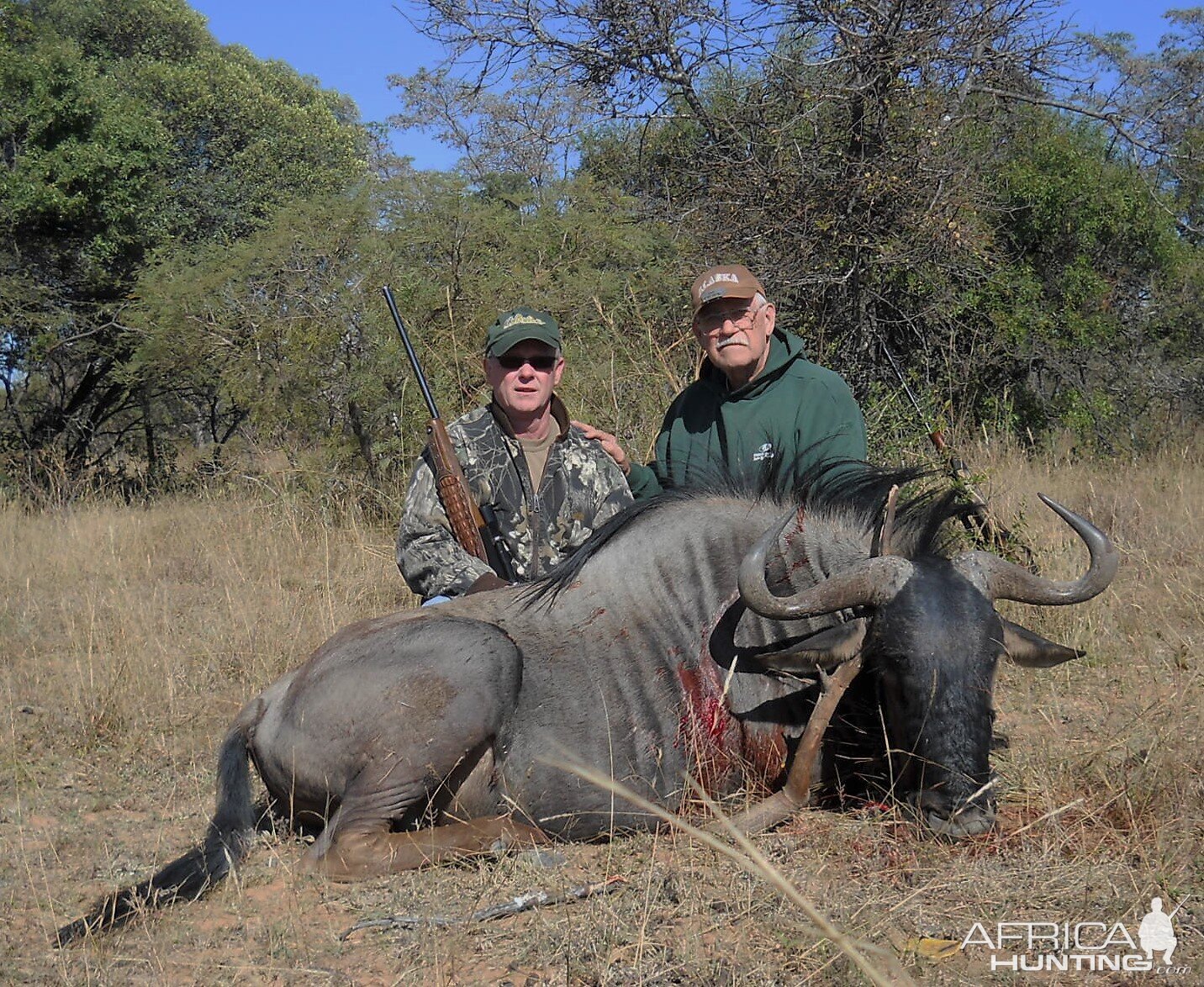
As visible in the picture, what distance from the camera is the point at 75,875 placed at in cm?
349

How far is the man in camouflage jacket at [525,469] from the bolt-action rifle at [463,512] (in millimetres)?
33

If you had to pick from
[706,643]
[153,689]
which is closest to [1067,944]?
[706,643]

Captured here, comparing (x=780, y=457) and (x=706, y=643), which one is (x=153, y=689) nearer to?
(x=706, y=643)

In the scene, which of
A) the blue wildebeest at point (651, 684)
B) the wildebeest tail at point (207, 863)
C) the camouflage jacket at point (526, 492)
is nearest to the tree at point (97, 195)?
the camouflage jacket at point (526, 492)

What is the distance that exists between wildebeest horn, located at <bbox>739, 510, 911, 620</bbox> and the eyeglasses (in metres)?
1.41

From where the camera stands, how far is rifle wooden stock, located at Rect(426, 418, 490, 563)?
4.54m

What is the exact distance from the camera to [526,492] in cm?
479

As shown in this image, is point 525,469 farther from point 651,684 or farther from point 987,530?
point 987,530

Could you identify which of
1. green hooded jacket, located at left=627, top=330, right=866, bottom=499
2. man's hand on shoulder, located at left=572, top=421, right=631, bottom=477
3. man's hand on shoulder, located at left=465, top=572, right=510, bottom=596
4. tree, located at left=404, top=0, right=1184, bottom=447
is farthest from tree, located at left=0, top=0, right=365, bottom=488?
man's hand on shoulder, located at left=465, top=572, right=510, bottom=596

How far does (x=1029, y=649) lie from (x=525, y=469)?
7.20ft

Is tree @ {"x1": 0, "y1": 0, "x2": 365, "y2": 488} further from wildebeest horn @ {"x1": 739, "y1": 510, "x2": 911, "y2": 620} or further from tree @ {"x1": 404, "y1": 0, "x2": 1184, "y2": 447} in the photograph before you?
wildebeest horn @ {"x1": 739, "y1": 510, "x2": 911, "y2": 620}

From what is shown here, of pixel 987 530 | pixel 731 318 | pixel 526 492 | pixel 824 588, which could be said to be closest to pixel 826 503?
pixel 824 588

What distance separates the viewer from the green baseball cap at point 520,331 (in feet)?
15.1

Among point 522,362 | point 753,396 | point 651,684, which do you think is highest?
point 522,362
